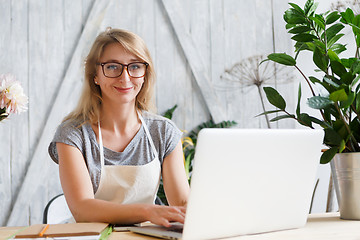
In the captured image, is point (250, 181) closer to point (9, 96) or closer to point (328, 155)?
point (328, 155)

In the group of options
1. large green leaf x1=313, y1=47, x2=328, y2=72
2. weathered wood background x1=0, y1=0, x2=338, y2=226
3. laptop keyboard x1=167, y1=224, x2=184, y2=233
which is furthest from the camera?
weathered wood background x1=0, y1=0, x2=338, y2=226

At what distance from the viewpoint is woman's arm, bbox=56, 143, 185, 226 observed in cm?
120

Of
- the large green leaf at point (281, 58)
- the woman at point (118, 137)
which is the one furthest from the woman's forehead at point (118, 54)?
the large green leaf at point (281, 58)

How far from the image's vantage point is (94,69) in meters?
1.88

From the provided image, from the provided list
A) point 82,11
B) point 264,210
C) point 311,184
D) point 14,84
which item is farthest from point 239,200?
point 82,11

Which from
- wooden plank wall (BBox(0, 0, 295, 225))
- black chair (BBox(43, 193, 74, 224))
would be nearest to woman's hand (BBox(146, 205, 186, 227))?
black chair (BBox(43, 193, 74, 224))

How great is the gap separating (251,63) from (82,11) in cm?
127

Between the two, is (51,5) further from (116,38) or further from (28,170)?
(116,38)

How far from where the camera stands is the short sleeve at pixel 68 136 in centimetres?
172

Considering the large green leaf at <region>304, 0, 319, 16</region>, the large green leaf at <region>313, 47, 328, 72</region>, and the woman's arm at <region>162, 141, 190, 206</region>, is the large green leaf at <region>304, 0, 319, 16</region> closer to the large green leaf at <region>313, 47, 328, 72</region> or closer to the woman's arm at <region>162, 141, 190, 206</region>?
the large green leaf at <region>313, 47, 328, 72</region>

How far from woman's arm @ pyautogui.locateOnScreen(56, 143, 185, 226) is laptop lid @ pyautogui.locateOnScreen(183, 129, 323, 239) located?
0.47 feet

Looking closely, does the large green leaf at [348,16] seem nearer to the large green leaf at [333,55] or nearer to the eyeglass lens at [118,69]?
the large green leaf at [333,55]

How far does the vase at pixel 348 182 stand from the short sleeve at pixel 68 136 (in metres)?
0.92

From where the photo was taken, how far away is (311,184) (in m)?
1.22
